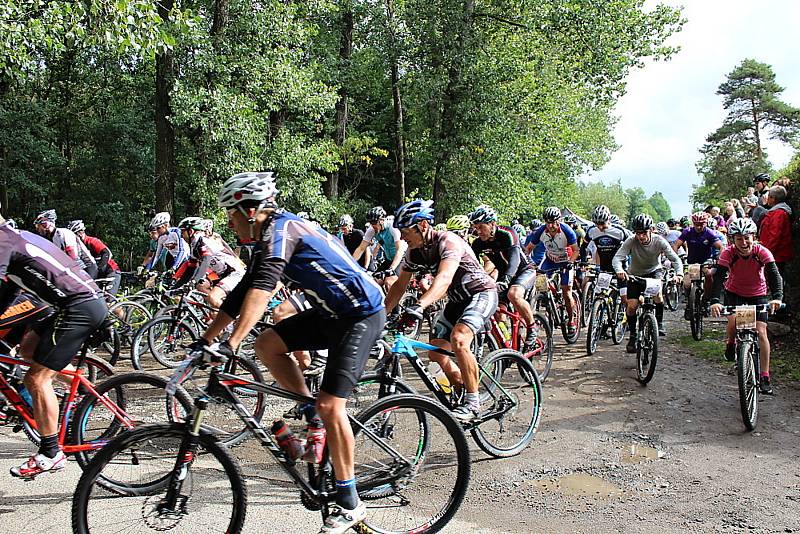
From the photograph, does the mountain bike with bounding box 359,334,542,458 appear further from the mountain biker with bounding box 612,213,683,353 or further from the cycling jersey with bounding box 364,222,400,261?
the cycling jersey with bounding box 364,222,400,261

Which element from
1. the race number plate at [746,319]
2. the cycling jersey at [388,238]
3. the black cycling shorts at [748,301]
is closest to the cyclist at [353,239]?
the cycling jersey at [388,238]

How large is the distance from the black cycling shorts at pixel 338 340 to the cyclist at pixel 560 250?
6.67m

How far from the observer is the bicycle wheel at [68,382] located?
4.69m

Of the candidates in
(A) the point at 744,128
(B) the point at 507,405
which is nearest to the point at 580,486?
(B) the point at 507,405

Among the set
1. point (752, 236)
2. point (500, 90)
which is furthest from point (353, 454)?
point (500, 90)

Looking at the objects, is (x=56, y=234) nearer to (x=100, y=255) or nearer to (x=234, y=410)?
(x=100, y=255)

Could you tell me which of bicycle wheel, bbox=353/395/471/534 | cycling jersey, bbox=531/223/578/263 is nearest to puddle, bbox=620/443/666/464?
bicycle wheel, bbox=353/395/471/534

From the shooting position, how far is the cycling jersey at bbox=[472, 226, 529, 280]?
25.4ft

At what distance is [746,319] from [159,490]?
18.7 feet

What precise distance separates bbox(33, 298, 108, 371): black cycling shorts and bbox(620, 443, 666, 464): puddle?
4.40 m

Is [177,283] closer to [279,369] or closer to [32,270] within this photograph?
[32,270]

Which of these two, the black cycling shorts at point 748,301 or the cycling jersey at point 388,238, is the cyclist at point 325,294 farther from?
the cycling jersey at point 388,238

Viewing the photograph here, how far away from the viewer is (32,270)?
4.47 meters

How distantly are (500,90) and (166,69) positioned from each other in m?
11.1
